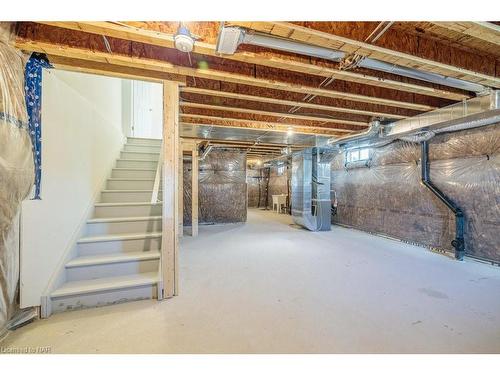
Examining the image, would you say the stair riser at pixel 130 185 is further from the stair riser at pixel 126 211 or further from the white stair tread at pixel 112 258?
the white stair tread at pixel 112 258

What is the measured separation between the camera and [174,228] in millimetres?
2102

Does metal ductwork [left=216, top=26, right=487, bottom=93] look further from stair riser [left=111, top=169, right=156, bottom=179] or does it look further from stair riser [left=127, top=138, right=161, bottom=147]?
stair riser [left=127, top=138, right=161, bottom=147]

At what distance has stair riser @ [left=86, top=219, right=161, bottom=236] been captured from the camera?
2.35 meters

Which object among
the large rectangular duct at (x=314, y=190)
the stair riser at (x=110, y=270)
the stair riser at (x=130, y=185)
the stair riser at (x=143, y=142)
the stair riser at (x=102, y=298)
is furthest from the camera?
the large rectangular duct at (x=314, y=190)

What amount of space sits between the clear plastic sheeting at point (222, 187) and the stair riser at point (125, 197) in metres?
3.23

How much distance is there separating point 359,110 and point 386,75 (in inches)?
31.4

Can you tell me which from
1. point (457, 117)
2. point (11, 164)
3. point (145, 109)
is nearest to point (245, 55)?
point (11, 164)

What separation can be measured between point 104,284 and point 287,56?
8.20ft

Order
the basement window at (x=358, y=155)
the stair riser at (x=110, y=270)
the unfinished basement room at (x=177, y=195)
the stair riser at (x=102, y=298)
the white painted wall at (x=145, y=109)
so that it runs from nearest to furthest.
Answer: the unfinished basement room at (x=177, y=195), the stair riser at (x=102, y=298), the stair riser at (x=110, y=270), the white painted wall at (x=145, y=109), the basement window at (x=358, y=155)

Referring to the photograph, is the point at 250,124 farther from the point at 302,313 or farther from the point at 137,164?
the point at 302,313

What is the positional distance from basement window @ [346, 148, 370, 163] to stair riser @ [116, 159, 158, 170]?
4618mm

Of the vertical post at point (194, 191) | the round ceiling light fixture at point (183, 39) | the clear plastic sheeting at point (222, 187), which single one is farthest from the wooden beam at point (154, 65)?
the clear plastic sheeting at point (222, 187)

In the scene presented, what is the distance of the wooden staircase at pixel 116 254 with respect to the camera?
1845 mm
